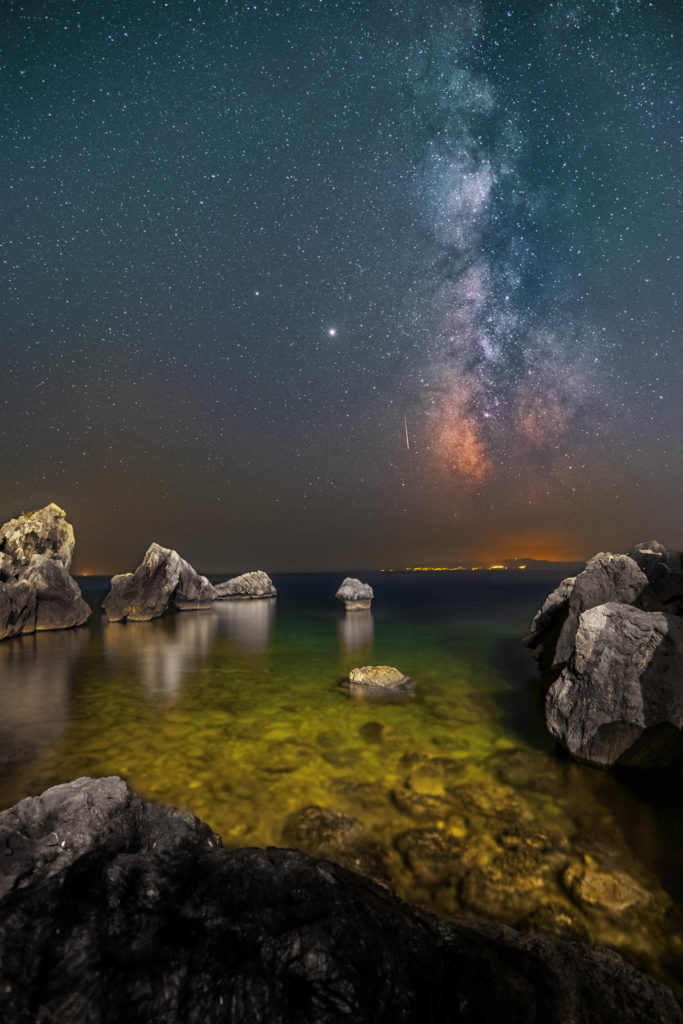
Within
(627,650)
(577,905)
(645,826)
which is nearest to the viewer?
(577,905)

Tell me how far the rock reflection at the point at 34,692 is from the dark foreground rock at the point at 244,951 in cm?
888

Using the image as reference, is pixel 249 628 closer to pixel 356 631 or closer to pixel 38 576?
pixel 356 631

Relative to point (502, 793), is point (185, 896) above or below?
above

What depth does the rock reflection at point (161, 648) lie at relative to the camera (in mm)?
17094

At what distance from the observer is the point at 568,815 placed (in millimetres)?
7238

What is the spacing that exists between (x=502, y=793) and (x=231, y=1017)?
7.52 m

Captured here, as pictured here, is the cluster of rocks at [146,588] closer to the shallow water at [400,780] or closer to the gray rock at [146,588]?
the gray rock at [146,588]

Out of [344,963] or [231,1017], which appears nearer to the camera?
[231,1017]

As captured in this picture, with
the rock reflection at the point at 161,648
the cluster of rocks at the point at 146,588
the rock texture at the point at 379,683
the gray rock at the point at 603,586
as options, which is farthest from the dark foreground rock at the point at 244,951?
the cluster of rocks at the point at 146,588

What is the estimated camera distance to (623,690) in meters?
9.00

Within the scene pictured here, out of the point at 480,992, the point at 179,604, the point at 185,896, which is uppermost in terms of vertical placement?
the point at 185,896

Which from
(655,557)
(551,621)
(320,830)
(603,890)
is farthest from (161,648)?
(655,557)

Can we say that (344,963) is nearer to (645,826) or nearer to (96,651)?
(645,826)

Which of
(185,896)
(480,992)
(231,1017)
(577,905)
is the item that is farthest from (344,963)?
(577,905)
